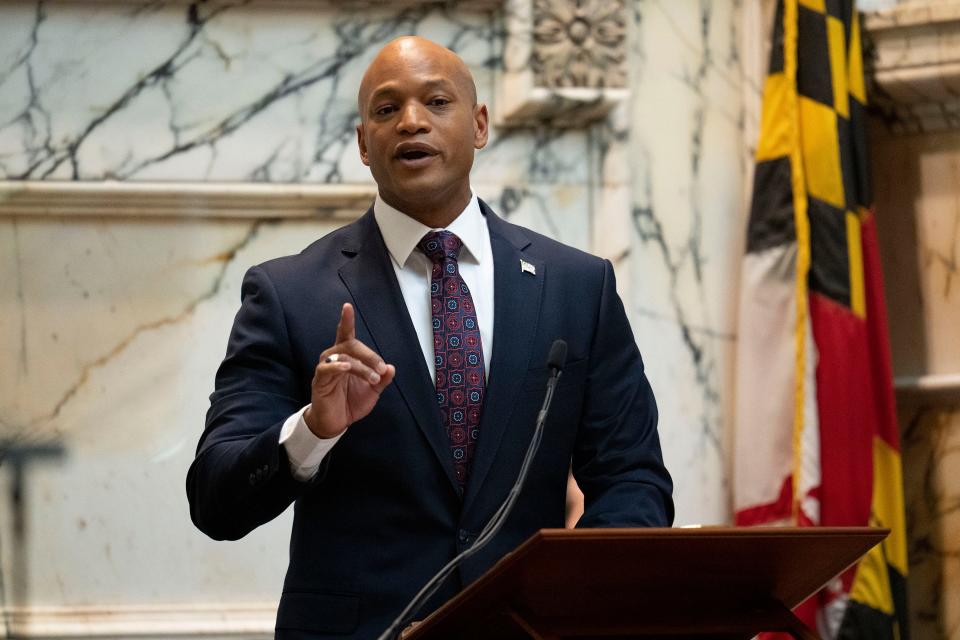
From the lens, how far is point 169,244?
14.2 ft

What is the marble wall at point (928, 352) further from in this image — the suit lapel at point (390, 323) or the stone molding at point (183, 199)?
the suit lapel at point (390, 323)

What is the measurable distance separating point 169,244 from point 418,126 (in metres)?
1.75

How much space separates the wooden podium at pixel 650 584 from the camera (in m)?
1.96

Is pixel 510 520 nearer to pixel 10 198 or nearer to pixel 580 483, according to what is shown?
pixel 580 483

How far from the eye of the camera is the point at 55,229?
14.0 feet

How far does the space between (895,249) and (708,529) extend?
292 cm

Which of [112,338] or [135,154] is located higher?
[135,154]

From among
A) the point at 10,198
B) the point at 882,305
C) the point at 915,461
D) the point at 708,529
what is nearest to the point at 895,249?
the point at 882,305

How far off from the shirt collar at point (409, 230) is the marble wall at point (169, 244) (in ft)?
5.09

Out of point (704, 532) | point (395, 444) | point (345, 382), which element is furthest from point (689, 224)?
point (704, 532)

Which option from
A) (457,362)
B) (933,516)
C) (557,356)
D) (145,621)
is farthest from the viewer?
(933,516)

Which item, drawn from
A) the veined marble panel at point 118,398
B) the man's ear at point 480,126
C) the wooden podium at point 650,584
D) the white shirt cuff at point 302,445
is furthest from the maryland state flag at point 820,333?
the white shirt cuff at point 302,445

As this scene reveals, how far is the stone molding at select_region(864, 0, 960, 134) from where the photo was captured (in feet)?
14.4

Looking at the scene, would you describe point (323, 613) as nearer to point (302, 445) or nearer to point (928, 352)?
point (302, 445)
